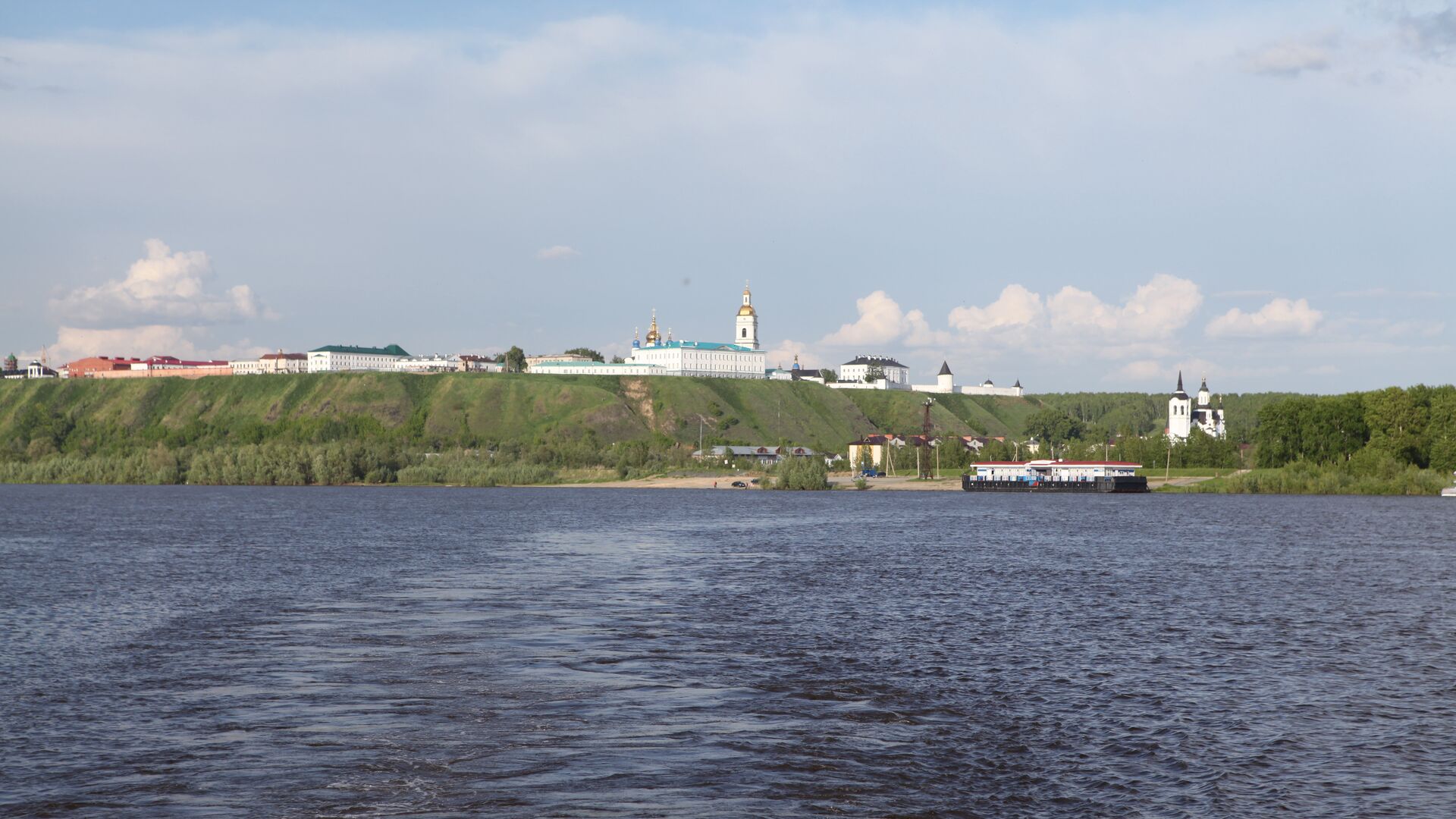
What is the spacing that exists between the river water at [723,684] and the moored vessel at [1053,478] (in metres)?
98.9

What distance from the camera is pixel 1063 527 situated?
9175cm

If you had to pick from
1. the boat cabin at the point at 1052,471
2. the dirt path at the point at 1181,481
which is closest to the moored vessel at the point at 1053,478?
the boat cabin at the point at 1052,471

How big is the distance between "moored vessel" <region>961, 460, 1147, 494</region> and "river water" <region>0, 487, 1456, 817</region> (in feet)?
325

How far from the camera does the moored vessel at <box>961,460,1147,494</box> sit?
6407 inches

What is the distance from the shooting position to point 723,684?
89.8ft

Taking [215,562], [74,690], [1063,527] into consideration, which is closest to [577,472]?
[1063,527]

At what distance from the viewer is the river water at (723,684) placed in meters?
18.9

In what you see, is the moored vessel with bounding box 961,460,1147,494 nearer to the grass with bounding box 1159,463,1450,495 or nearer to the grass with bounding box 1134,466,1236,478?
the grass with bounding box 1134,466,1236,478

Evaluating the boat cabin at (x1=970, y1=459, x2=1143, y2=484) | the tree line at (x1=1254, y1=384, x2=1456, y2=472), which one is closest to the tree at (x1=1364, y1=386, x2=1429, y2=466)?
the tree line at (x1=1254, y1=384, x2=1456, y2=472)

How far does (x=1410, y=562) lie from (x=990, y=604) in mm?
28046

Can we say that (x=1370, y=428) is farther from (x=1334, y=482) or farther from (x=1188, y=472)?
(x=1188, y=472)

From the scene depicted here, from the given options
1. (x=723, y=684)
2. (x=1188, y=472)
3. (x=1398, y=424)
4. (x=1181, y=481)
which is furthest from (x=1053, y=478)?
(x=723, y=684)

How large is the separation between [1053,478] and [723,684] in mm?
149107

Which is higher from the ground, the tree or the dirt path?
the tree
